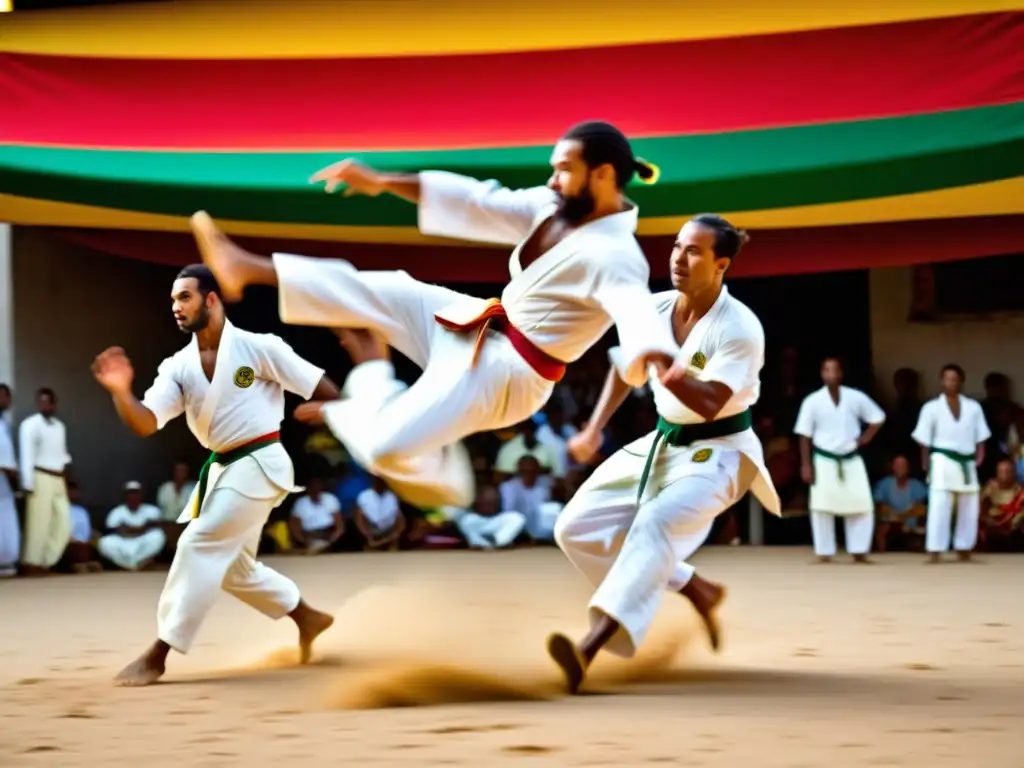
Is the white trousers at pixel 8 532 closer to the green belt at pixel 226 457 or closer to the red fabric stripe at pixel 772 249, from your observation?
the red fabric stripe at pixel 772 249

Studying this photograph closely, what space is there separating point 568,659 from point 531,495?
22.1ft

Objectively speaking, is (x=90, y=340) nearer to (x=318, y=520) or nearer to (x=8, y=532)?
(x=8, y=532)

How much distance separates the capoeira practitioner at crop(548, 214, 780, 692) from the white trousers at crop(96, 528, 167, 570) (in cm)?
598

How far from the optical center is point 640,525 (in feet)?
14.8

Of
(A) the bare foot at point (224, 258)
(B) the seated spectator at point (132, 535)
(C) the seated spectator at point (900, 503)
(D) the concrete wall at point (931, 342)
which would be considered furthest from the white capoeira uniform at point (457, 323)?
(D) the concrete wall at point (931, 342)

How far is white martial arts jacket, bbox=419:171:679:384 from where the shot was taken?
4027 millimetres

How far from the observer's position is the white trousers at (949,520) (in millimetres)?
9383

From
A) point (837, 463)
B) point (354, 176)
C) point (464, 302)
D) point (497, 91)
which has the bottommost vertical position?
point (837, 463)

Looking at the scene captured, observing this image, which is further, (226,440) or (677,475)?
(226,440)

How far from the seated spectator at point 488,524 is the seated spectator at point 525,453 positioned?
0.23 m

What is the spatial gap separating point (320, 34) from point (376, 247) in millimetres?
1905

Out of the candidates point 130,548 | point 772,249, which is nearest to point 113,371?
point 772,249

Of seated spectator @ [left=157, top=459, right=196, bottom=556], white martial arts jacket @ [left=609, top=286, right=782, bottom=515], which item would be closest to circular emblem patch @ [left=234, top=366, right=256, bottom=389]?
white martial arts jacket @ [left=609, top=286, right=782, bottom=515]

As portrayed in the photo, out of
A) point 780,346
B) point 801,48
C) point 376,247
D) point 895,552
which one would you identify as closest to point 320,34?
point 376,247
